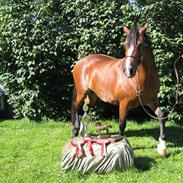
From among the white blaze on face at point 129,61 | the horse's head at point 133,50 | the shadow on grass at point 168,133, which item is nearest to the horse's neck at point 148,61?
the horse's head at point 133,50

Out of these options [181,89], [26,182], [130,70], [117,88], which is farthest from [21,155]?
[181,89]

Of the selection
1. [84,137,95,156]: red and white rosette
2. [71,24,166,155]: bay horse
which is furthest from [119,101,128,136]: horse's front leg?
[84,137,95,156]: red and white rosette

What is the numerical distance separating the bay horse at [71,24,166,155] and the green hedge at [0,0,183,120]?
1.64m

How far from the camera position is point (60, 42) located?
11.1 m

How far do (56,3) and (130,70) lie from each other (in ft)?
17.1

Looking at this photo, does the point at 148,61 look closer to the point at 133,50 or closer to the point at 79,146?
the point at 133,50

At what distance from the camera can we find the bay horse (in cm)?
711

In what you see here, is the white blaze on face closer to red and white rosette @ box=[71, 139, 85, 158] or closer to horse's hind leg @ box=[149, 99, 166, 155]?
red and white rosette @ box=[71, 139, 85, 158]

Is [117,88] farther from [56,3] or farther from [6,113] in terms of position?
[6,113]

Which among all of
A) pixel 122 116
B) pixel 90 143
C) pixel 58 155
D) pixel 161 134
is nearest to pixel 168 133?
pixel 161 134

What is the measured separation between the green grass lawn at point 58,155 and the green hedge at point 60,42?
0.77 meters

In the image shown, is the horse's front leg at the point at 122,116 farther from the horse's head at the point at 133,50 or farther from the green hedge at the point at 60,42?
the green hedge at the point at 60,42

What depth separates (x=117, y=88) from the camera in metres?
8.16

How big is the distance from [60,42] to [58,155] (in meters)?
4.03
